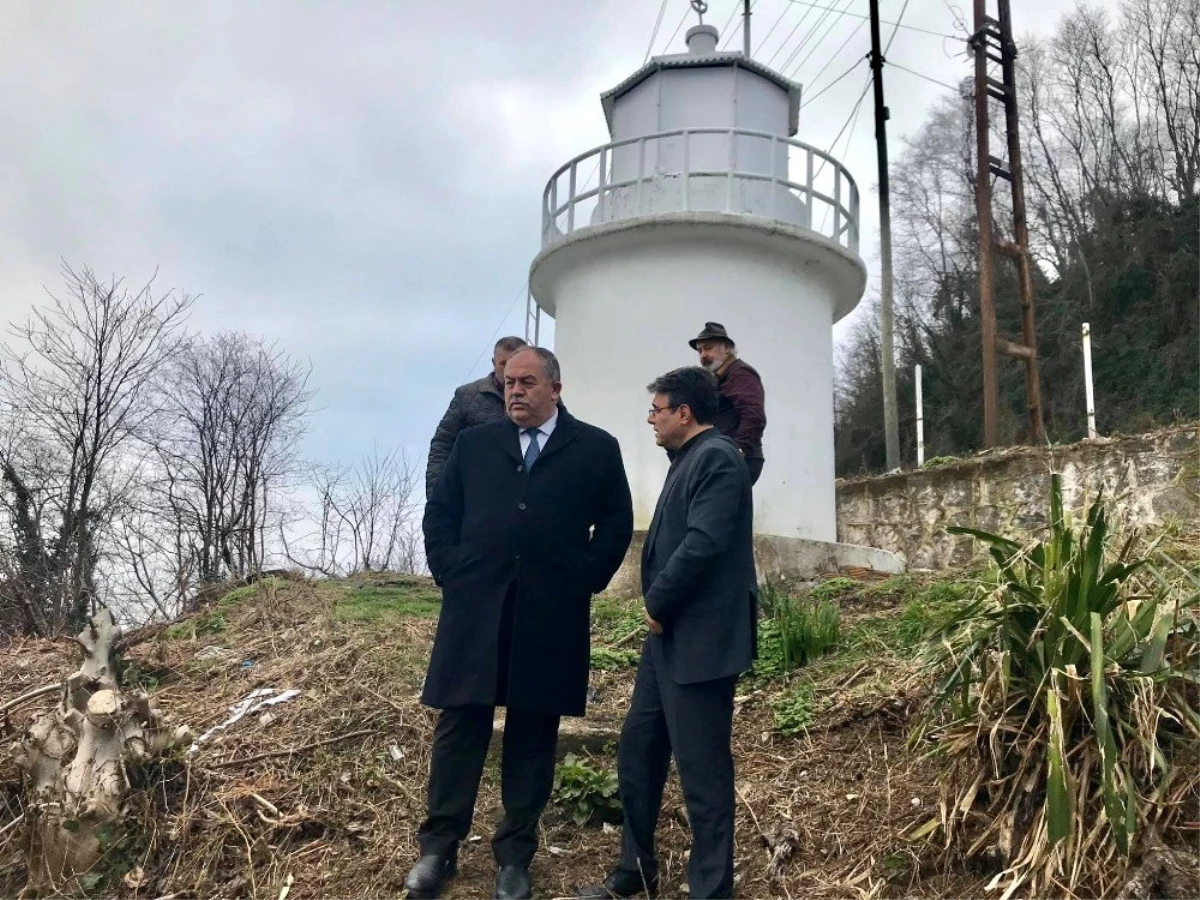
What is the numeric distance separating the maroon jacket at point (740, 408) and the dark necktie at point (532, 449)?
5.75ft

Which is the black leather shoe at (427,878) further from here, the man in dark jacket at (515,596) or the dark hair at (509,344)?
the dark hair at (509,344)

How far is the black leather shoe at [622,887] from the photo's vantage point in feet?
Result: 11.5

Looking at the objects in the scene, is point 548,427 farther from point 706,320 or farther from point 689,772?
point 706,320

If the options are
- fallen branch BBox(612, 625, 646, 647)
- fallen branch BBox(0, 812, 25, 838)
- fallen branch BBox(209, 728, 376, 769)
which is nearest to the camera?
fallen branch BBox(0, 812, 25, 838)

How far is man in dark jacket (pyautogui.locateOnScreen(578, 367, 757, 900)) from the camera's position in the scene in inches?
131

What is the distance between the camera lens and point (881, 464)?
24.0 metres

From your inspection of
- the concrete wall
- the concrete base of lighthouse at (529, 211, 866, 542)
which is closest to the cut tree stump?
the concrete base of lighthouse at (529, 211, 866, 542)

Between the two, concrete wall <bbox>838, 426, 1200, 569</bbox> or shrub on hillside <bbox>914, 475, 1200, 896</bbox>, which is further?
concrete wall <bbox>838, 426, 1200, 569</bbox>

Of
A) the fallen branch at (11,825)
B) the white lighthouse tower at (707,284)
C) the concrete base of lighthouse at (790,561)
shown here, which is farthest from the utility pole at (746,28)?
the fallen branch at (11,825)

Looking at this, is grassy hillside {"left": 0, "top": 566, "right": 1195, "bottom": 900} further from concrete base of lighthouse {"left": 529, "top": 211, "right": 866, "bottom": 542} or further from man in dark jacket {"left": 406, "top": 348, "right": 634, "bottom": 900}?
concrete base of lighthouse {"left": 529, "top": 211, "right": 866, "bottom": 542}

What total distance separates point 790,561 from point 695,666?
5.22 m

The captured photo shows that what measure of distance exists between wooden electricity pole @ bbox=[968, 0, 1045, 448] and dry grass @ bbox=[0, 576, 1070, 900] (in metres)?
9.05

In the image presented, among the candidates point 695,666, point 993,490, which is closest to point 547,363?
point 695,666

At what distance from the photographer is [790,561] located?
8.40 meters
